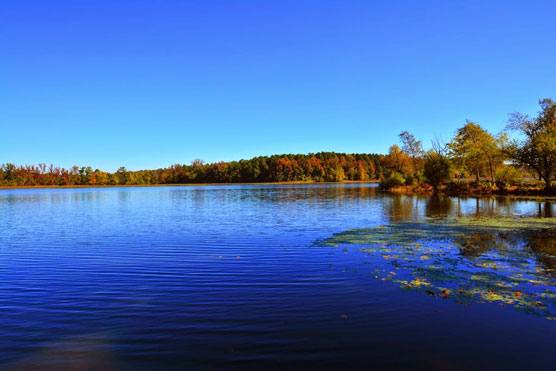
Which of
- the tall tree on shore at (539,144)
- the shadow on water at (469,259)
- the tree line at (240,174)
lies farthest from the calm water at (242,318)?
the tree line at (240,174)

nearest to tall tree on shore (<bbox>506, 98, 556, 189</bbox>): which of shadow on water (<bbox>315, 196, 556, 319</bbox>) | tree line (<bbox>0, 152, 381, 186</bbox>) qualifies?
shadow on water (<bbox>315, 196, 556, 319</bbox>)

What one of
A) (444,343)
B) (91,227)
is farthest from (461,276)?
(91,227)

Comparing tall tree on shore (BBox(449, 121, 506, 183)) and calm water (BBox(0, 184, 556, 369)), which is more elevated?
tall tree on shore (BBox(449, 121, 506, 183))

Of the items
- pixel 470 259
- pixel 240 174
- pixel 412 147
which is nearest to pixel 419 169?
pixel 412 147

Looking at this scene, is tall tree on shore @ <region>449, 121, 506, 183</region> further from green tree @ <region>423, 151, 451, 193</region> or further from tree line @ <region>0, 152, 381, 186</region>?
tree line @ <region>0, 152, 381, 186</region>

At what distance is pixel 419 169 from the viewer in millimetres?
79562

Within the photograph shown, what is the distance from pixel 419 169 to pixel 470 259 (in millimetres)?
72465

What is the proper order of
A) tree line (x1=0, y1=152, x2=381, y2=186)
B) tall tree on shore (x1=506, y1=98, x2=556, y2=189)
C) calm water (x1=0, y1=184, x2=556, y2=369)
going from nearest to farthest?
calm water (x1=0, y1=184, x2=556, y2=369) → tall tree on shore (x1=506, y1=98, x2=556, y2=189) → tree line (x1=0, y1=152, x2=381, y2=186)

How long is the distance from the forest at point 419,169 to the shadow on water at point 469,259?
33.1m

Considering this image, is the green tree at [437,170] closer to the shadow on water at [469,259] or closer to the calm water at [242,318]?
the shadow on water at [469,259]

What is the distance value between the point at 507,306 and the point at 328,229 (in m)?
13.4

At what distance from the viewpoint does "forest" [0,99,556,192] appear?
47469 mm

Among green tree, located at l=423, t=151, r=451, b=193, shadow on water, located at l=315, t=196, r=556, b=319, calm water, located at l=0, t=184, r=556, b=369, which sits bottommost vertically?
calm water, located at l=0, t=184, r=556, b=369

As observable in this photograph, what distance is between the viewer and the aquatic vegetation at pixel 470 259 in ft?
28.0
